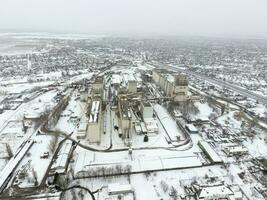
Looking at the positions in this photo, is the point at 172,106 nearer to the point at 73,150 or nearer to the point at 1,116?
the point at 73,150

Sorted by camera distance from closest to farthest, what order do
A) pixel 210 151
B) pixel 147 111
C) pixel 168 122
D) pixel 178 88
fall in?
1. pixel 210 151
2. pixel 147 111
3. pixel 168 122
4. pixel 178 88

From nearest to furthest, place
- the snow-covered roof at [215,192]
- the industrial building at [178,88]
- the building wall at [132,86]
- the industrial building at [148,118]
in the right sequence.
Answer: the snow-covered roof at [215,192] → the industrial building at [148,118] → the industrial building at [178,88] → the building wall at [132,86]

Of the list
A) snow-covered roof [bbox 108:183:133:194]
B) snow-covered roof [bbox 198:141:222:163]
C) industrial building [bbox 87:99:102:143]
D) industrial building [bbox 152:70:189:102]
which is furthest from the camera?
industrial building [bbox 152:70:189:102]

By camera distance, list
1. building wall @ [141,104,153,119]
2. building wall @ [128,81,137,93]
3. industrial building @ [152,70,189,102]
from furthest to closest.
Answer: building wall @ [128,81,137,93] → industrial building @ [152,70,189,102] → building wall @ [141,104,153,119]

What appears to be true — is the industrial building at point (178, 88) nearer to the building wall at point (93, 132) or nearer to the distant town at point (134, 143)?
the distant town at point (134, 143)

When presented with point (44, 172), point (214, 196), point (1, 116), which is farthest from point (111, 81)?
point (214, 196)

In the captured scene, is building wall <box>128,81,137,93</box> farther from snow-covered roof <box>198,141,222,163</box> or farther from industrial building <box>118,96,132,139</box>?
snow-covered roof <box>198,141,222,163</box>

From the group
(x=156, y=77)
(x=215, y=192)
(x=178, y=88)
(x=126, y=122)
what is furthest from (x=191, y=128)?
(x=156, y=77)

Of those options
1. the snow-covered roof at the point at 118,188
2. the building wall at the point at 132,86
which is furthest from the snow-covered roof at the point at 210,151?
the building wall at the point at 132,86

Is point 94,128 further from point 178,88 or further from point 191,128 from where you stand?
point 178,88

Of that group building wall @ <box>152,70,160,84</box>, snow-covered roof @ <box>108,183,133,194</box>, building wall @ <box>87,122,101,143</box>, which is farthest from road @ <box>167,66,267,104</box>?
snow-covered roof @ <box>108,183,133,194</box>

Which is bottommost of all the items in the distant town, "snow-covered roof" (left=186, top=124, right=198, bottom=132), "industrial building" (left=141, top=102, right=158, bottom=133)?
the distant town
